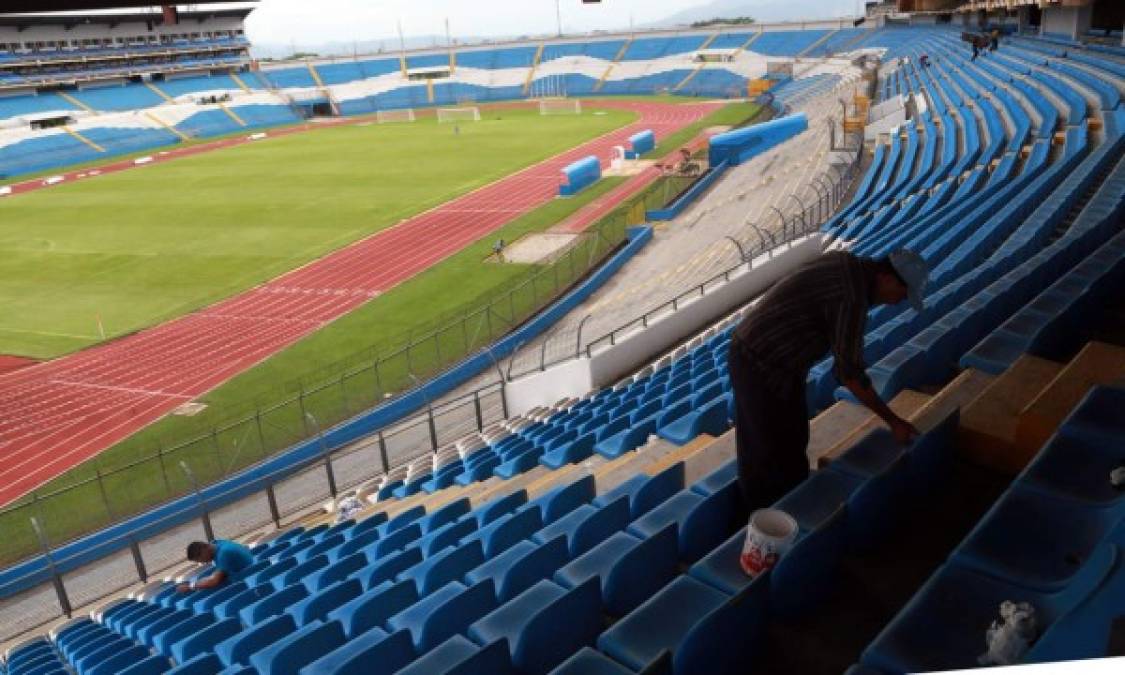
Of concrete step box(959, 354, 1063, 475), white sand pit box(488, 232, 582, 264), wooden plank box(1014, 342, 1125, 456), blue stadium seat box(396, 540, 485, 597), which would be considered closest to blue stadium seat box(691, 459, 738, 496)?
concrete step box(959, 354, 1063, 475)

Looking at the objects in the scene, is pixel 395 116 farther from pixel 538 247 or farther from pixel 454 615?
pixel 454 615

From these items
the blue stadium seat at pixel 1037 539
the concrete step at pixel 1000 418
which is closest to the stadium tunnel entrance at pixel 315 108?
the concrete step at pixel 1000 418

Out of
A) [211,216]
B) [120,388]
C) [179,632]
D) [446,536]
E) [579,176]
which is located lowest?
[120,388]

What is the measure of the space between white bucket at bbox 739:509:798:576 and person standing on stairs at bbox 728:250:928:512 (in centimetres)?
50

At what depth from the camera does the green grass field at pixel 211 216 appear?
22.9 m

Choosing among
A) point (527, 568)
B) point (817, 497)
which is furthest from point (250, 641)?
point (817, 497)

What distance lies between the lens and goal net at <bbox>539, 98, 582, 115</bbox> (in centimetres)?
5799

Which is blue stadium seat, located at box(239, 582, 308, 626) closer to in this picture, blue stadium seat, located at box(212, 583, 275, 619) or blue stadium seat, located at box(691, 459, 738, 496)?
blue stadium seat, located at box(212, 583, 275, 619)

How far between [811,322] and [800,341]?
0.33 feet

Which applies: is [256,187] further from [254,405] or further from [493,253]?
[254,405]

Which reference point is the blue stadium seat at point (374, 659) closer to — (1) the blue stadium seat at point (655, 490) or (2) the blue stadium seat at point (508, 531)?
(2) the blue stadium seat at point (508, 531)

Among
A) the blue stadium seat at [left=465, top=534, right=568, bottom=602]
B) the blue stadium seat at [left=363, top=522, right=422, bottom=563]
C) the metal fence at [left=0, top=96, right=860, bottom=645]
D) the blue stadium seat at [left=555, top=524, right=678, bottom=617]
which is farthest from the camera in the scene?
the metal fence at [left=0, top=96, right=860, bottom=645]

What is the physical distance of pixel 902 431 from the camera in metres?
4.09

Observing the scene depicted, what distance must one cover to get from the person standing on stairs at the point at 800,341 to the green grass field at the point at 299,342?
9445mm
